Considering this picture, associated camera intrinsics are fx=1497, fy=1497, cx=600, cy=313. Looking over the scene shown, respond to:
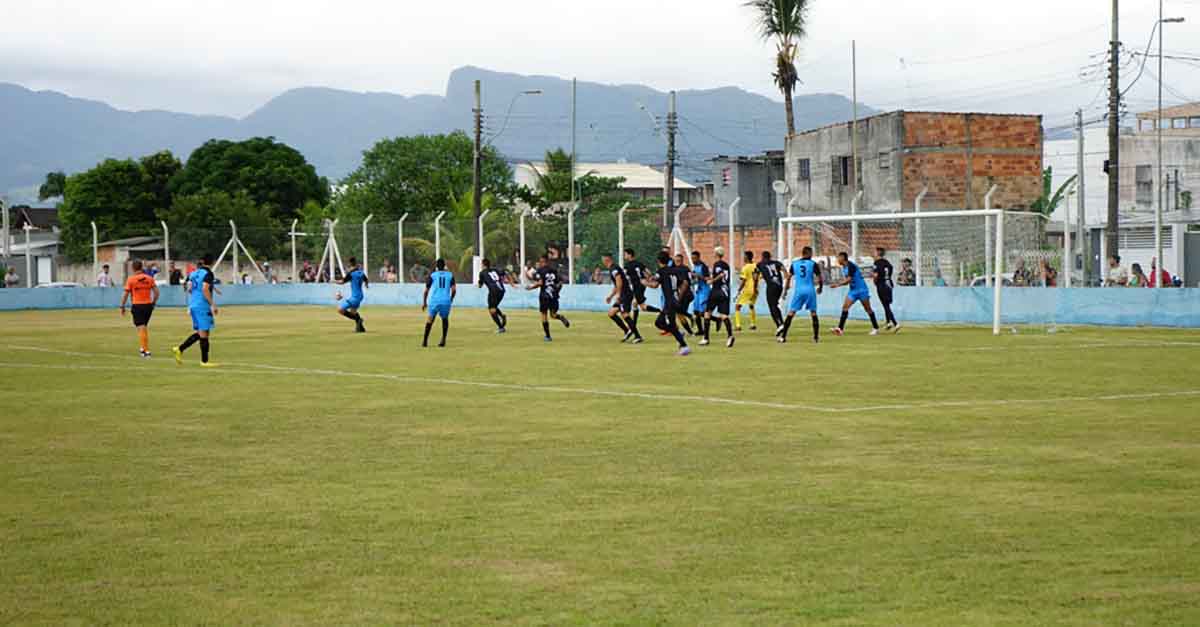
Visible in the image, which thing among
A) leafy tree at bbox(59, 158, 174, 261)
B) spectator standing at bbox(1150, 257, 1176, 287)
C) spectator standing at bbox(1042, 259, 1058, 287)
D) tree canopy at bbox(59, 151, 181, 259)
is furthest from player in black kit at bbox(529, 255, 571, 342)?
leafy tree at bbox(59, 158, 174, 261)

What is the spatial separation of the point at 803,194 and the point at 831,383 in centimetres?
4641

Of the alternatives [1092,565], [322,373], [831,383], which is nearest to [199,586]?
[1092,565]

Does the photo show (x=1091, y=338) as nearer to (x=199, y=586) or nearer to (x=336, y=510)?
(x=336, y=510)

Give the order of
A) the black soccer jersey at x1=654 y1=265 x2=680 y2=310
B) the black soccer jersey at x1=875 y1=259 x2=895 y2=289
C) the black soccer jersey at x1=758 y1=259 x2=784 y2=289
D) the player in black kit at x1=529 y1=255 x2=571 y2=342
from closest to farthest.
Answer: the black soccer jersey at x1=654 y1=265 x2=680 y2=310
the black soccer jersey at x1=758 y1=259 x2=784 y2=289
the player in black kit at x1=529 y1=255 x2=571 y2=342
the black soccer jersey at x1=875 y1=259 x2=895 y2=289

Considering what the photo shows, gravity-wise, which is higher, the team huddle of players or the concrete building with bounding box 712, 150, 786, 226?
the concrete building with bounding box 712, 150, 786, 226

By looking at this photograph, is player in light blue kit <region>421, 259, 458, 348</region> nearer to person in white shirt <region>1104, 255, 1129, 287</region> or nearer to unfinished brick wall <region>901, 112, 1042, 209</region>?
person in white shirt <region>1104, 255, 1129, 287</region>

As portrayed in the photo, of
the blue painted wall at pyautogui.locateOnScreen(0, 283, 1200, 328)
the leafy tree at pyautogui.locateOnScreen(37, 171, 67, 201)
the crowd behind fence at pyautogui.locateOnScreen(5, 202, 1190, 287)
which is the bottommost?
the blue painted wall at pyautogui.locateOnScreen(0, 283, 1200, 328)

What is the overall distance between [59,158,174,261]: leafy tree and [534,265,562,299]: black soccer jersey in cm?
7263

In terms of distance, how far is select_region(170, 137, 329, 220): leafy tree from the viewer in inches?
4077

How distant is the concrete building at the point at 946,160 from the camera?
5494 cm

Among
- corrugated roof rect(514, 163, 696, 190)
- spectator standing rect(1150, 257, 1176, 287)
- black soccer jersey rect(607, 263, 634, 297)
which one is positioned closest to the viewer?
black soccer jersey rect(607, 263, 634, 297)

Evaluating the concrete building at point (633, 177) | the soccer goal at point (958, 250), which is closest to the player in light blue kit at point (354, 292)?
the soccer goal at point (958, 250)

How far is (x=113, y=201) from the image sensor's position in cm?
9981

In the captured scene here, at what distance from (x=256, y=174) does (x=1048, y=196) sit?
54037mm
